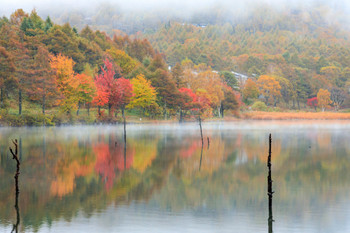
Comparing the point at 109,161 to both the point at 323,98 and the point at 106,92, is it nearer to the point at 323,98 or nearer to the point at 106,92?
the point at 106,92

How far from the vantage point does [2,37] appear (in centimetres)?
7231

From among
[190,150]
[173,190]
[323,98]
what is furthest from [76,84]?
[323,98]

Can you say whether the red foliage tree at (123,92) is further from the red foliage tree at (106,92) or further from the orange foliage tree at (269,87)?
the orange foliage tree at (269,87)

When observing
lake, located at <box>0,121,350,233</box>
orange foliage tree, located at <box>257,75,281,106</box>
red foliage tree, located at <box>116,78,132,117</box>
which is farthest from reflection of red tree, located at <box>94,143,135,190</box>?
orange foliage tree, located at <box>257,75,281,106</box>

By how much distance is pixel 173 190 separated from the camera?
71.9ft

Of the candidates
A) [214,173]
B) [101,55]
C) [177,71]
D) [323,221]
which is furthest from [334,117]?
[323,221]

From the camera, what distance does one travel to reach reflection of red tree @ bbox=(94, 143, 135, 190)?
83.6 feet

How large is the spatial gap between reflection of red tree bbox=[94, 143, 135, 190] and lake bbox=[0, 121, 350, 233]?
0.06 metres

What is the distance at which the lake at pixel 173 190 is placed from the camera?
53.2ft

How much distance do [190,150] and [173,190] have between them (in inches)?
671

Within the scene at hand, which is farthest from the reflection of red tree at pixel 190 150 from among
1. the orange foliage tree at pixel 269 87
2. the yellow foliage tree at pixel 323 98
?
the yellow foliage tree at pixel 323 98

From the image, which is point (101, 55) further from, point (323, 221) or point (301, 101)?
point (323, 221)

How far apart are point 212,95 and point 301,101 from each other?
55754 mm

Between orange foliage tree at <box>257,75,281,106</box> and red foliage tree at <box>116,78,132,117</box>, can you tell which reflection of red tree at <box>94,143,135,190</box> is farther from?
orange foliage tree at <box>257,75,281,106</box>
